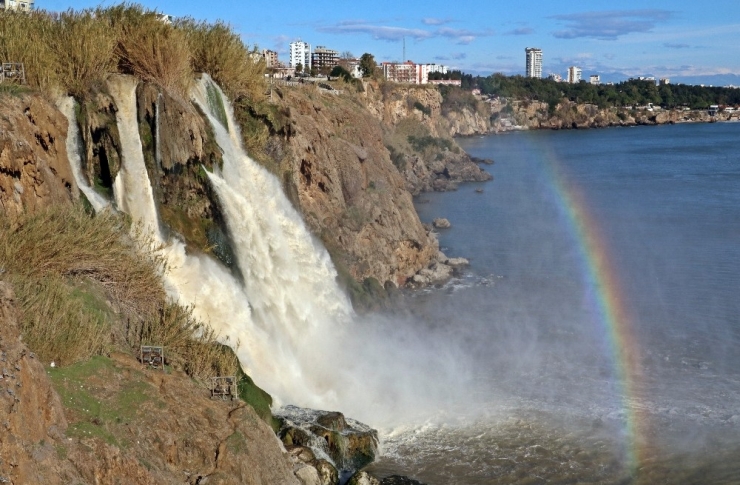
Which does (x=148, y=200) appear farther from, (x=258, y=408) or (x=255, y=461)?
(x=255, y=461)

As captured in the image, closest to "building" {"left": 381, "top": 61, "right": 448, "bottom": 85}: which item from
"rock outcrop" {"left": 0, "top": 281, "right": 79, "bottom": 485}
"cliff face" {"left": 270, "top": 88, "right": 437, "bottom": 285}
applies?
"cliff face" {"left": 270, "top": 88, "right": 437, "bottom": 285}

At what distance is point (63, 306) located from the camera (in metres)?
11.0

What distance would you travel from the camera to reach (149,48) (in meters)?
19.4

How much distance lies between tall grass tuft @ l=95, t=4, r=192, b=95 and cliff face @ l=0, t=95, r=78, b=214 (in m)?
3.73

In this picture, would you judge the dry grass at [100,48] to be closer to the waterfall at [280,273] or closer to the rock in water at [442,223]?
the waterfall at [280,273]

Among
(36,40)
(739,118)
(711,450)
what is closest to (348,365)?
(711,450)

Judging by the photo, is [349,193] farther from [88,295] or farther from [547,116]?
[547,116]

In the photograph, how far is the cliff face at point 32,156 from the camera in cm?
1320

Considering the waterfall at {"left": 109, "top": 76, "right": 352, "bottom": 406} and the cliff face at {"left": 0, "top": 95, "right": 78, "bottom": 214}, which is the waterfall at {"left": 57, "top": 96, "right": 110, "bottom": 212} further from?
the waterfall at {"left": 109, "top": 76, "right": 352, "bottom": 406}

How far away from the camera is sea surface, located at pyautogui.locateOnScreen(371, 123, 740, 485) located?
1661 cm

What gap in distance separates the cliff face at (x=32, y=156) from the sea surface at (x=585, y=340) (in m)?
7.83

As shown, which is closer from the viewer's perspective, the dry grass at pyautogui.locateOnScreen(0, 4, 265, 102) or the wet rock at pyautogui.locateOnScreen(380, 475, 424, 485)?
the wet rock at pyautogui.locateOnScreen(380, 475, 424, 485)

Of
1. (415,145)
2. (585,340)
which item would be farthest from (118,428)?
(415,145)

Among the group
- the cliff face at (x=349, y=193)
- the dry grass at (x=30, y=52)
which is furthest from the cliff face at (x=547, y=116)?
the dry grass at (x=30, y=52)
